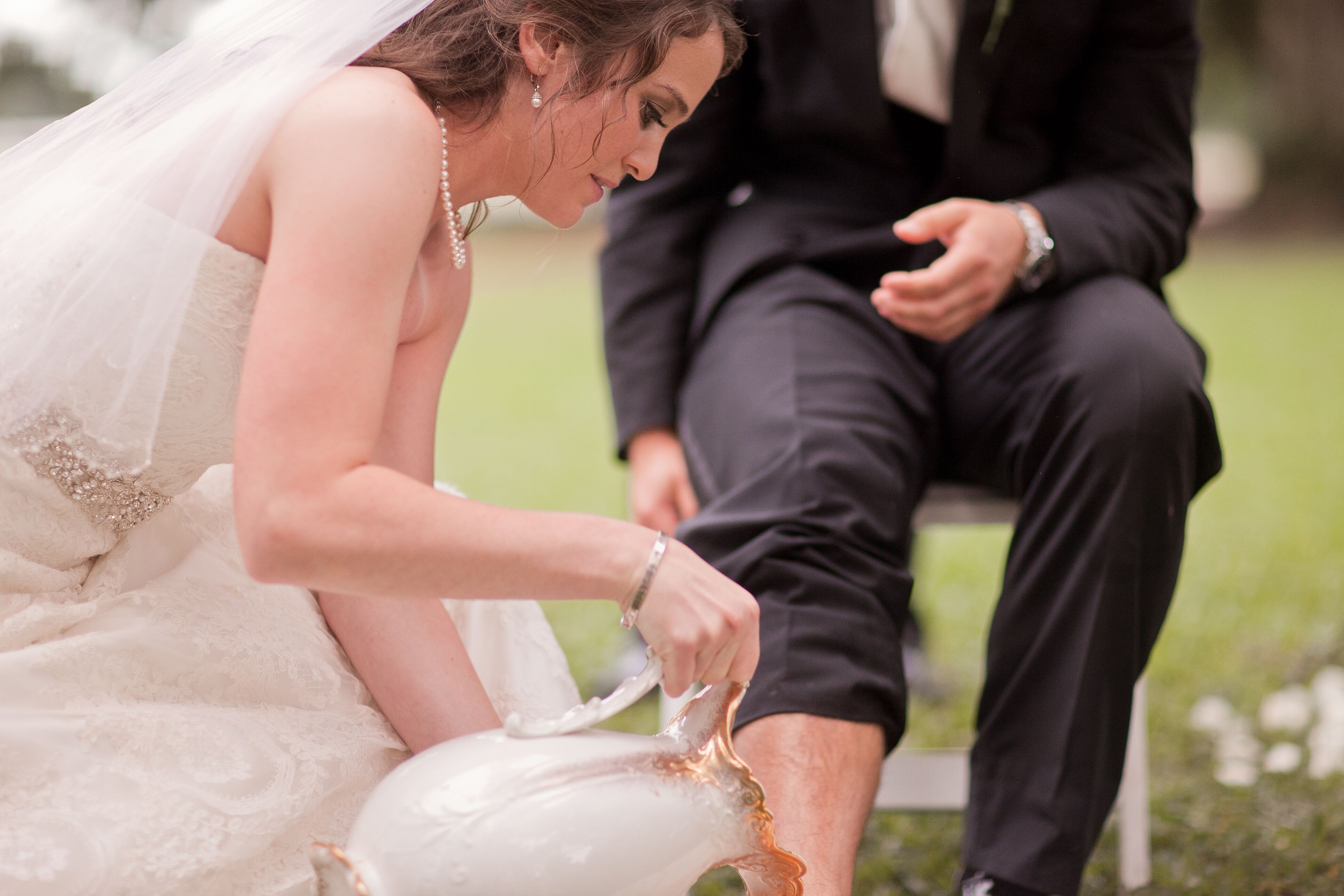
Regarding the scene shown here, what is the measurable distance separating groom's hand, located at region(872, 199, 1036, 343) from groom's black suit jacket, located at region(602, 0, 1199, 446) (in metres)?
0.18

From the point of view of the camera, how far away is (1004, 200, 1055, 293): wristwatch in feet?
5.98

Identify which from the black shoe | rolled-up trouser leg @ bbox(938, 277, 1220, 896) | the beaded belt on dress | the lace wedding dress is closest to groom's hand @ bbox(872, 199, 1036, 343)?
rolled-up trouser leg @ bbox(938, 277, 1220, 896)

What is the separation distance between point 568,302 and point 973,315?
30.7ft

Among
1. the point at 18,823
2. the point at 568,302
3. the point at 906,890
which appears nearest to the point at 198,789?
the point at 18,823

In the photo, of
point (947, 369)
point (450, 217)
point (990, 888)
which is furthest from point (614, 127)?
point (990, 888)

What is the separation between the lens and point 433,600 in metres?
1.40

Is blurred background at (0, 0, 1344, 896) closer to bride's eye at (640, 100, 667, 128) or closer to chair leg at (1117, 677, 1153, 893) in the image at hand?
chair leg at (1117, 677, 1153, 893)

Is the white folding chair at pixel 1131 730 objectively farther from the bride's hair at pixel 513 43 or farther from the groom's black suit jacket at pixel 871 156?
the bride's hair at pixel 513 43

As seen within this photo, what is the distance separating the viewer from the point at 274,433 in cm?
100

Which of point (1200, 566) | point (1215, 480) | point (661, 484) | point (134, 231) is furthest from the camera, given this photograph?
point (1215, 480)

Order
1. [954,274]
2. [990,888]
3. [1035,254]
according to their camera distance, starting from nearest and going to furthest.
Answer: [990,888] < [954,274] < [1035,254]

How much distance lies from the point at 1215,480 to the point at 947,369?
3114 mm

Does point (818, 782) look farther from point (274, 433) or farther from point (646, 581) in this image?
point (274, 433)

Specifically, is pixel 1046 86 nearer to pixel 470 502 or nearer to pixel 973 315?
pixel 973 315
